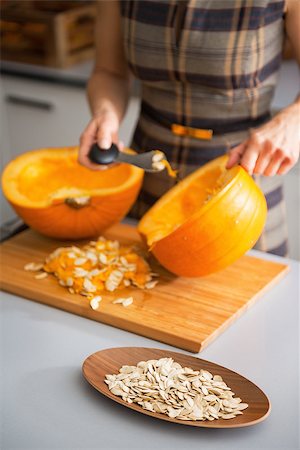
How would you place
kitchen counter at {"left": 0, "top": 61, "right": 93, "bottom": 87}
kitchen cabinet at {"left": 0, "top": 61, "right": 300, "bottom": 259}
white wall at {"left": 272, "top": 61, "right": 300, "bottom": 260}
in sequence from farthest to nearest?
kitchen counter at {"left": 0, "top": 61, "right": 93, "bottom": 87} < kitchen cabinet at {"left": 0, "top": 61, "right": 300, "bottom": 259} < white wall at {"left": 272, "top": 61, "right": 300, "bottom": 260}

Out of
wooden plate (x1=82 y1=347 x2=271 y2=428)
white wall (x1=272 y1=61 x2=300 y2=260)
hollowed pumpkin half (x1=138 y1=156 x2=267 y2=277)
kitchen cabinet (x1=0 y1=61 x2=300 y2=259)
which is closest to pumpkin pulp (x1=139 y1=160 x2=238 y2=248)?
hollowed pumpkin half (x1=138 y1=156 x2=267 y2=277)

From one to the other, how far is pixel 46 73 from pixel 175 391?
5.85ft

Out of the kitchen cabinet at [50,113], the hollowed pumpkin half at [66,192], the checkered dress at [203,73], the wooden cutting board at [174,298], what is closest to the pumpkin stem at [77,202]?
the hollowed pumpkin half at [66,192]

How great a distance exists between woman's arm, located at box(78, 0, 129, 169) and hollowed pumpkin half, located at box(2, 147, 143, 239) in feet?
0.37

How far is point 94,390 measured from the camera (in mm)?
994

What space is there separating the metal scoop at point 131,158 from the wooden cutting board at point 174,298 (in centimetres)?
17

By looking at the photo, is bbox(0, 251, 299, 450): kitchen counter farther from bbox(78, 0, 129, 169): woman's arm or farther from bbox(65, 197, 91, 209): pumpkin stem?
bbox(78, 0, 129, 169): woman's arm

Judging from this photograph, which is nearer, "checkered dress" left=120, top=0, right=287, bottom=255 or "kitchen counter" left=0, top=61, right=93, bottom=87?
"checkered dress" left=120, top=0, right=287, bottom=255

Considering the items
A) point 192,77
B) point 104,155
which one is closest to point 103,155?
point 104,155

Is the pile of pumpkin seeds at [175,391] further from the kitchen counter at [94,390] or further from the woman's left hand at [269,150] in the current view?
the woman's left hand at [269,150]

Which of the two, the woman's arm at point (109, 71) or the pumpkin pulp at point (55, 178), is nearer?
the pumpkin pulp at point (55, 178)

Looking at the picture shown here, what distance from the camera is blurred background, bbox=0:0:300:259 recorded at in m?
2.50

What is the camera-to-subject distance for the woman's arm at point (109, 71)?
1536mm

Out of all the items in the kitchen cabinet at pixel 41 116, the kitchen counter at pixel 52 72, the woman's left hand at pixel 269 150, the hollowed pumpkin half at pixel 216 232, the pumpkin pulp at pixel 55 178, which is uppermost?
the woman's left hand at pixel 269 150
